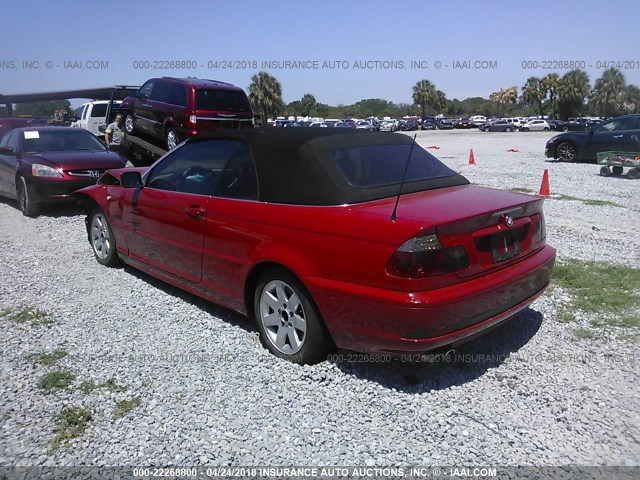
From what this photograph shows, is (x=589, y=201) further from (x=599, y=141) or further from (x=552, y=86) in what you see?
(x=552, y=86)

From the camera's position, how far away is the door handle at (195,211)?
4.30 metres

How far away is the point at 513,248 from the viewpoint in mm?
3572

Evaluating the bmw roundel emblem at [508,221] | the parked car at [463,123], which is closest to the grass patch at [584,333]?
the bmw roundel emblem at [508,221]

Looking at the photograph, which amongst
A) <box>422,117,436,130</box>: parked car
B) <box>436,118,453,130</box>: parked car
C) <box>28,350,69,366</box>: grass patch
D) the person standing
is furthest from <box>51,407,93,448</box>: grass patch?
<box>436,118,453,130</box>: parked car

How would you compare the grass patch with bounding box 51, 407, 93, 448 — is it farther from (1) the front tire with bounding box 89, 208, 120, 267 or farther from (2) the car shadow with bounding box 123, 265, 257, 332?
(1) the front tire with bounding box 89, 208, 120, 267

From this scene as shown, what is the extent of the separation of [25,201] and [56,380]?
651 cm

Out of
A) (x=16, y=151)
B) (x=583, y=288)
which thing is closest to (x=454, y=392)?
(x=583, y=288)

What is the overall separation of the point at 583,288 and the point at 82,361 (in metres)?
4.40

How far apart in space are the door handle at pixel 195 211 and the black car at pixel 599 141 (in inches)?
553

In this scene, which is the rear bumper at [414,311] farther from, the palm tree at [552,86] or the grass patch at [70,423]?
the palm tree at [552,86]

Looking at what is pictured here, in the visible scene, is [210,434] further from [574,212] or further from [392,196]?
[574,212]

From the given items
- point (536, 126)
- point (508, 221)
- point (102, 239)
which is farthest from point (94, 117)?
point (536, 126)

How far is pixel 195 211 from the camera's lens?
14.3 ft

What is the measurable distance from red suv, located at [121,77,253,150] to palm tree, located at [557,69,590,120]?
233ft
